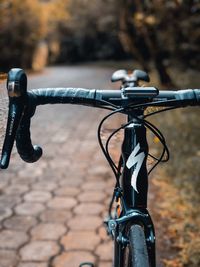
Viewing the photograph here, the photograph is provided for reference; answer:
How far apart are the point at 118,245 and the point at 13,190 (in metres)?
3.10

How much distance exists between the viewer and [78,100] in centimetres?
164

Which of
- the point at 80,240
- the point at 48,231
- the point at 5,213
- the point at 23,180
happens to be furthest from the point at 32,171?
the point at 80,240

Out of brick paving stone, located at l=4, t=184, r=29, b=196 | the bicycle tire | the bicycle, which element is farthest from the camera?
brick paving stone, located at l=4, t=184, r=29, b=196

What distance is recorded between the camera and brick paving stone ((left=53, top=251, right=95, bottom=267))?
10.5 feet

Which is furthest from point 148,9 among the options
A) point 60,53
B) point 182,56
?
point 60,53

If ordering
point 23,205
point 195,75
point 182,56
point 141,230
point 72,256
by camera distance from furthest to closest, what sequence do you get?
point 182,56 → point 195,75 → point 23,205 → point 72,256 → point 141,230

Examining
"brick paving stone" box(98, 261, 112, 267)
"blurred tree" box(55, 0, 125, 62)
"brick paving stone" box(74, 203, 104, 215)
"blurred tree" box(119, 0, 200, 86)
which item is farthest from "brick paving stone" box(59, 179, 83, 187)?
"blurred tree" box(55, 0, 125, 62)

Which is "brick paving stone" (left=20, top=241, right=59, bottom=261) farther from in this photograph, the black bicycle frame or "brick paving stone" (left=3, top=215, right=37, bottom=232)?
the black bicycle frame

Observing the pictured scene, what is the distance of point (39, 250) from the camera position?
3395 mm

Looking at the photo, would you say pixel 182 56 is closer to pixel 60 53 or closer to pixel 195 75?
pixel 195 75

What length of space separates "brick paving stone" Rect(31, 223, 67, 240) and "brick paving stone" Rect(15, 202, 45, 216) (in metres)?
0.30

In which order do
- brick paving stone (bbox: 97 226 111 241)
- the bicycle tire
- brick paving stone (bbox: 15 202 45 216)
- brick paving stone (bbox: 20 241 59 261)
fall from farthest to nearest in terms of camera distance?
brick paving stone (bbox: 15 202 45 216) < brick paving stone (bbox: 97 226 111 241) < brick paving stone (bbox: 20 241 59 261) < the bicycle tire

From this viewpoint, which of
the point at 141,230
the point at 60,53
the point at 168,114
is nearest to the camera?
the point at 141,230

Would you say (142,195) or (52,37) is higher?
(52,37)
